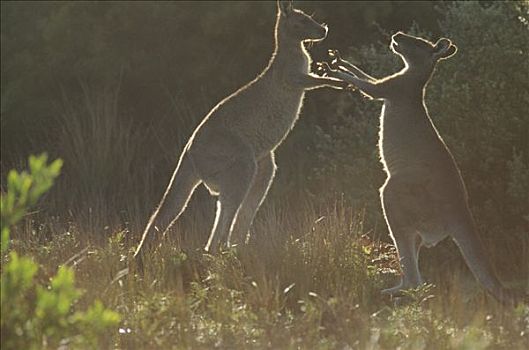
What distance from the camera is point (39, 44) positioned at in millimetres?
17516

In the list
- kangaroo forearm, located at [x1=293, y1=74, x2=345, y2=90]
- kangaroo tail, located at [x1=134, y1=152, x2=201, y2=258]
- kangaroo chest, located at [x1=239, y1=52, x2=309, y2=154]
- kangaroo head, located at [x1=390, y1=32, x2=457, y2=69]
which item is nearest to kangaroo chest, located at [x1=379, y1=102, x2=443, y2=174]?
kangaroo head, located at [x1=390, y1=32, x2=457, y2=69]

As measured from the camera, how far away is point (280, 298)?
25.8ft

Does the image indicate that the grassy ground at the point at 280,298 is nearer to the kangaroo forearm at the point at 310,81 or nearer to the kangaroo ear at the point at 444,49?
the kangaroo forearm at the point at 310,81

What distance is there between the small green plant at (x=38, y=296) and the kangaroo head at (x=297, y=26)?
541 centimetres

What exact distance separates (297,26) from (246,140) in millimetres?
1169

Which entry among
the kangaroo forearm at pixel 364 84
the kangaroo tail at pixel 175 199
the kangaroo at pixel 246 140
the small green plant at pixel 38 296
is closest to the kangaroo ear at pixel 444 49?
the kangaroo forearm at pixel 364 84

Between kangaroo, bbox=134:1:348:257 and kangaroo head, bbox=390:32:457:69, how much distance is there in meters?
0.56

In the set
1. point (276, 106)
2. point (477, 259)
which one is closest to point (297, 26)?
point (276, 106)

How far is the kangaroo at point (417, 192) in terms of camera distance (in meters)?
8.14

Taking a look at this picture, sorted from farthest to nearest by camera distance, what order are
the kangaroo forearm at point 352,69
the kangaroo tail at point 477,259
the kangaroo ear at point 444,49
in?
the kangaroo forearm at point 352,69 < the kangaroo ear at point 444,49 < the kangaroo tail at point 477,259

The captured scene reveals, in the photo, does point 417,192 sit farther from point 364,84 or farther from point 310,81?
point 310,81

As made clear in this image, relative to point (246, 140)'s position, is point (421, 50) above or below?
above

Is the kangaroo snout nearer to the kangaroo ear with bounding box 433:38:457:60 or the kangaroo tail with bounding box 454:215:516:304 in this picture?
the kangaroo ear with bounding box 433:38:457:60

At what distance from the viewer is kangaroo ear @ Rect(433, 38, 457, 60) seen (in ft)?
30.7
